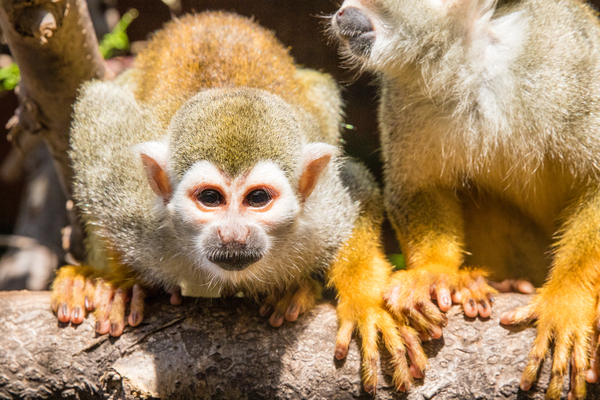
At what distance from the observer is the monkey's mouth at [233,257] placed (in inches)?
96.0

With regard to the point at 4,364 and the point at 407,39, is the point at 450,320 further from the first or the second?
the point at 4,364

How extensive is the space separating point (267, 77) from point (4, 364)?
2.20 m

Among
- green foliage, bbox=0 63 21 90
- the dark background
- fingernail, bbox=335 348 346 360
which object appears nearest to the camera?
fingernail, bbox=335 348 346 360

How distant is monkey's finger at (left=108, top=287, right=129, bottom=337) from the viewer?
2855 millimetres

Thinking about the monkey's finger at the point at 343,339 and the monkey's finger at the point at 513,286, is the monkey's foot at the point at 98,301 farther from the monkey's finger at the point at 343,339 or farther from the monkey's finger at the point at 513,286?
the monkey's finger at the point at 513,286

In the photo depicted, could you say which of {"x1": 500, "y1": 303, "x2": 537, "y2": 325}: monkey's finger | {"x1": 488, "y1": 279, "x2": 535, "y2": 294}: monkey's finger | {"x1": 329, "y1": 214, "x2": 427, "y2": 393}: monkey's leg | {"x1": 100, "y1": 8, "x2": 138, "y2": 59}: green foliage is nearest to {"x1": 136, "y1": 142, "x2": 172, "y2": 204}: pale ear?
{"x1": 329, "y1": 214, "x2": 427, "y2": 393}: monkey's leg

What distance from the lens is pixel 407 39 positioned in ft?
9.27

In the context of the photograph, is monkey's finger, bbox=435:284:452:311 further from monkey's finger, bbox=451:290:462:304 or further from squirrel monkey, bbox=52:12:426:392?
squirrel monkey, bbox=52:12:426:392

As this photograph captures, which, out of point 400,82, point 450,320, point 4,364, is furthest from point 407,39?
point 4,364

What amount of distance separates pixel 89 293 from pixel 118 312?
0.26m

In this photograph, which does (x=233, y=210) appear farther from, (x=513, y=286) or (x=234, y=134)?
(x=513, y=286)

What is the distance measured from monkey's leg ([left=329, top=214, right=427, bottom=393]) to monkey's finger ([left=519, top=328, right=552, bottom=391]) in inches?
18.3

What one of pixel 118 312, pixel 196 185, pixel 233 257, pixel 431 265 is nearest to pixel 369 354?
pixel 431 265

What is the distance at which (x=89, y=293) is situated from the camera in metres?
3.06
